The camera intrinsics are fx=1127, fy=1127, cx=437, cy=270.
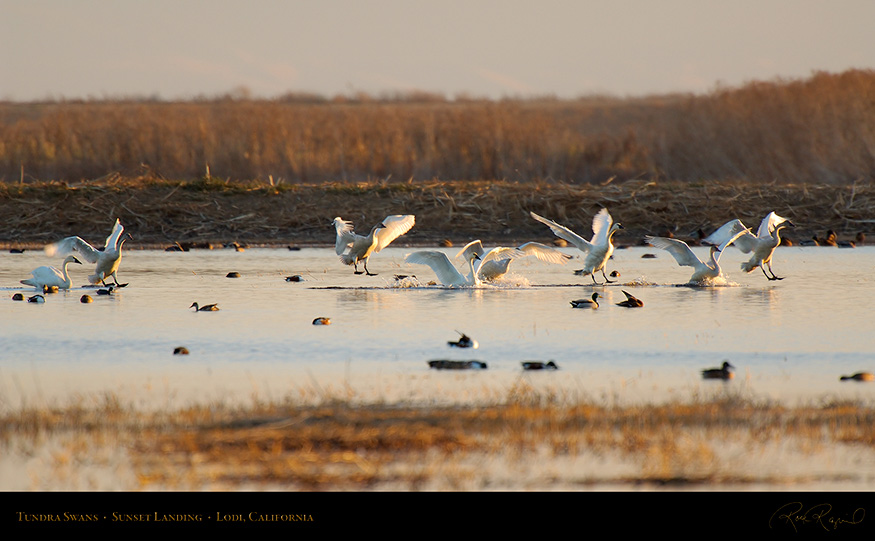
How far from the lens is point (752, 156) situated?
28.3 metres

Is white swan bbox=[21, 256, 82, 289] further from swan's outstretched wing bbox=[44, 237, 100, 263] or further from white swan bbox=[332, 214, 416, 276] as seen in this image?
white swan bbox=[332, 214, 416, 276]

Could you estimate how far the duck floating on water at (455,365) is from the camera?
789 centimetres

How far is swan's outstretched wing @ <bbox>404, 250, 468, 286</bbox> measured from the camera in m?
13.6

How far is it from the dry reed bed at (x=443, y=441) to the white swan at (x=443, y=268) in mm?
6938

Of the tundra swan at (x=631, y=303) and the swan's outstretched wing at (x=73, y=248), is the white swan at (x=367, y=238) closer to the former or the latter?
the swan's outstretched wing at (x=73, y=248)

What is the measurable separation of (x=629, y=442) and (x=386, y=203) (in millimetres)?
18294

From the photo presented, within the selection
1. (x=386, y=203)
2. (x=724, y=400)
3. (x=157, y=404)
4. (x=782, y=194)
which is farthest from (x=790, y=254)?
(x=157, y=404)

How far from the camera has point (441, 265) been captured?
1371cm

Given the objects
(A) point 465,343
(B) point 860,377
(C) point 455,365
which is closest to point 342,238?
(A) point 465,343

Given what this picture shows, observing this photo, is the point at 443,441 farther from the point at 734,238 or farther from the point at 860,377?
the point at 734,238

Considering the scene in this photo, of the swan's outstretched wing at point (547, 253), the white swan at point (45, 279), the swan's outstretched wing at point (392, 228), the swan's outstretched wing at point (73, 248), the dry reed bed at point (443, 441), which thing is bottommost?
the dry reed bed at point (443, 441)

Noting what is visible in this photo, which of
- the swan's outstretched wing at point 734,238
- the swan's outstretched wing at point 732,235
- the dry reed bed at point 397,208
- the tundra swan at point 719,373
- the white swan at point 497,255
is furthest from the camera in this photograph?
the dry reed bed at point 397,208

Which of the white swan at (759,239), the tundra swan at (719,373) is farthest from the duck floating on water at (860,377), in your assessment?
the white swan at (759,239)
